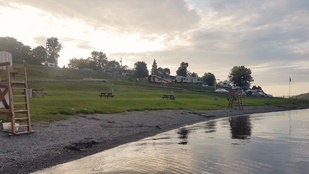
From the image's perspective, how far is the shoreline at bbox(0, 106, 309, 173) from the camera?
16.4 meters

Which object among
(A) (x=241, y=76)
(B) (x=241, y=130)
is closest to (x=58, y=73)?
(B) (x=241, y=130)

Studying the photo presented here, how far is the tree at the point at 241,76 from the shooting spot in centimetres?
18612

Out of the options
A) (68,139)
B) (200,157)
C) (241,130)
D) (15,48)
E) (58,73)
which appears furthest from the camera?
(15,48)

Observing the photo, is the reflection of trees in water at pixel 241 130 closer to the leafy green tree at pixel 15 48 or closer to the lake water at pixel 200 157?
the lake water at pixel 200 157

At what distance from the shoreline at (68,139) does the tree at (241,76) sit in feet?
510

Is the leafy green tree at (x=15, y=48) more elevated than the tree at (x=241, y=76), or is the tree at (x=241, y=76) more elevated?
the leafy green tree at (x=15, y=48)

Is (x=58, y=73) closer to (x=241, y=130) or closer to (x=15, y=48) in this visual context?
(x=15, y=48)

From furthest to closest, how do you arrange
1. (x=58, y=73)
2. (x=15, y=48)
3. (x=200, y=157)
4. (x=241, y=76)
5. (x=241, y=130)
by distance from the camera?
(x=241, y=76) → (x=15, y=48) → (x=58, y=73) → (x=241, y=130) → (x=200, y=157)

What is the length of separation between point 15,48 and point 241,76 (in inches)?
4885

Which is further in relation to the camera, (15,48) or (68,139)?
(15,48)

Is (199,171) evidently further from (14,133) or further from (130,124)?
(130,124)

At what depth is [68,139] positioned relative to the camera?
22.0 m

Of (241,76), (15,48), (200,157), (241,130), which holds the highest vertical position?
(15,48)

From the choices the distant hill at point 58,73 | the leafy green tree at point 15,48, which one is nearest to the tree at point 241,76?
the distant hill at point 58,73
